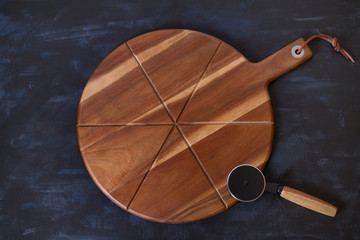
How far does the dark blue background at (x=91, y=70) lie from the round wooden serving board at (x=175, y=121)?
0.77 feet

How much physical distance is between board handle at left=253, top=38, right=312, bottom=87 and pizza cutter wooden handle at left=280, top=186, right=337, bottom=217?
689 millimetres

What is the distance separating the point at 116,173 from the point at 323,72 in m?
1.54

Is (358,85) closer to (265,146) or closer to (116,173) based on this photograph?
(265,146)

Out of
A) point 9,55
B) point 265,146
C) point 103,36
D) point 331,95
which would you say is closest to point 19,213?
point 9,55

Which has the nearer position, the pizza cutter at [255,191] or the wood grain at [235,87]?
the pizza cutter at [255,191]

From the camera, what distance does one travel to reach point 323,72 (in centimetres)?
201

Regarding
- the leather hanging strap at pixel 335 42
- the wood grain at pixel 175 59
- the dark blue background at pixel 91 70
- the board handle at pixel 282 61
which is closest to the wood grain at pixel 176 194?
the dark blue background at pixel 91 70

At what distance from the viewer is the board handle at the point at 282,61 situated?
187 centimetres

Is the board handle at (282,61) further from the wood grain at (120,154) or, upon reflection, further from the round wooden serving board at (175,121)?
the wood grain at (120,154)

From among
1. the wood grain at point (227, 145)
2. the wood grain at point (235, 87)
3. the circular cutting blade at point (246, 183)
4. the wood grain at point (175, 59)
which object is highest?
the wood grain at point (175, 59)

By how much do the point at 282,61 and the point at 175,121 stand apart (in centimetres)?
81

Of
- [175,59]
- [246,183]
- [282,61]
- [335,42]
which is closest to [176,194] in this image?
[246,183]

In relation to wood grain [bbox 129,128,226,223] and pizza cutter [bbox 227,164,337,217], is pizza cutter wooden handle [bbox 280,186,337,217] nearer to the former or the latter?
pizza cutter [bbox 227,164,337,217]

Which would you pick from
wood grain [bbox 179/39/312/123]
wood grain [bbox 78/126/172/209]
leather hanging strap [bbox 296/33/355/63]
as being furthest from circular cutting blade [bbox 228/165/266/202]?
leather hanging strap [bbox 296/33/355/63]
